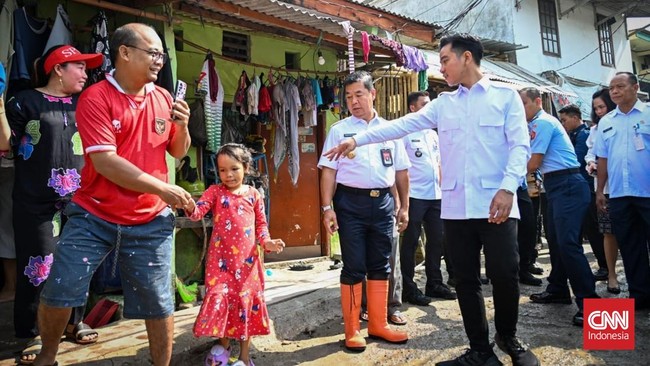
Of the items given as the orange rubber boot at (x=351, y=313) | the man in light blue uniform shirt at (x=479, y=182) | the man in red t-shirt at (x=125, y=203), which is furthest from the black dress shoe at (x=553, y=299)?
the man in red t-shirt at (x=125, y=203)

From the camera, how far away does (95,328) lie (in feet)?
13.2

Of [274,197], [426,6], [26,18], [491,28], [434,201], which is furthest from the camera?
[426,6]

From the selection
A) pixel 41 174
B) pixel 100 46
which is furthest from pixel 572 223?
pixel 100 46

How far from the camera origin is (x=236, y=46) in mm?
7145

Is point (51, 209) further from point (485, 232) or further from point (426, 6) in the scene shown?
point (426, 6)

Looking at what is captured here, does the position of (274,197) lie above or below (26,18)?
below

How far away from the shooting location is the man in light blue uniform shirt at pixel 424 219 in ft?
16.9

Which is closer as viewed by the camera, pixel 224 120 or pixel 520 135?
pixel 520 135

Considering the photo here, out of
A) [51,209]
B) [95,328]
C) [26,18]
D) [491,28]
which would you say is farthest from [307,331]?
[491,28]

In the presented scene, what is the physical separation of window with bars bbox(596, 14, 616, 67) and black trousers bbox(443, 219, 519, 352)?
1872cm

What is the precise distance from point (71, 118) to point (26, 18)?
1.34 meters

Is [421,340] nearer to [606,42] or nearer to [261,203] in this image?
[261,203]

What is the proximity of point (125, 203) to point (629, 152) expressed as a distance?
4419 millimetres

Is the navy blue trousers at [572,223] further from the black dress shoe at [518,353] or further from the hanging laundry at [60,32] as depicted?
the hanging laundry at [60,32]
